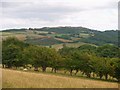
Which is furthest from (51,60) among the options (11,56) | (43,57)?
(11,56)

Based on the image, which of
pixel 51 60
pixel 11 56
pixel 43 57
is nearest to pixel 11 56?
pixel 11 56

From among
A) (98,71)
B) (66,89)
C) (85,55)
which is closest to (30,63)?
(85,55)

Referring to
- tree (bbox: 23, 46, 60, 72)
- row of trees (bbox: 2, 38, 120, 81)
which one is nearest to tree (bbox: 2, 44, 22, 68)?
row of trees (bbox: 2, 38, 120, 81)

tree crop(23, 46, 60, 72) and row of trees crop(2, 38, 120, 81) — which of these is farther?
tree crop(23, 46, 60, 72)

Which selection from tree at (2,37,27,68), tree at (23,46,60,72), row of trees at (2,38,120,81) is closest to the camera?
row of trees at (2,38,120,81)

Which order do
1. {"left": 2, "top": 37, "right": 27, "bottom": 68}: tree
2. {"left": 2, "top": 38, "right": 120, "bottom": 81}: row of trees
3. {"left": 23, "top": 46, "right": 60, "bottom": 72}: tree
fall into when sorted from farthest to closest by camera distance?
1. {"left": 23, "top": 46, "right": 60, "bottom": 72}: tree
2. {"left": 2, "top": 37, "right": 27, "bottom": 68}: tree
3. {"left": 2, "top": 38, "right": 120, "bottom": 81}: row of trees

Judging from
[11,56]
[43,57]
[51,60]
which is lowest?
[51,60]

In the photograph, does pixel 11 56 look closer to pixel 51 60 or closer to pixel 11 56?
pixel 11 56

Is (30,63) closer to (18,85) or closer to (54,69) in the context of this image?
(54,69)

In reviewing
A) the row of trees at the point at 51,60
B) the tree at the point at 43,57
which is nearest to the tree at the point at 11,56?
the row of trees at the point at 51,60

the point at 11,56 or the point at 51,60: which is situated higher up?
the point at 11,56

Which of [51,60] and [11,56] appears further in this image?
[11,56]

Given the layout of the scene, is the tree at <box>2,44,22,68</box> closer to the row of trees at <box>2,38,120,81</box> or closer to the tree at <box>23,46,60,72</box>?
the row of trees at <box>2,38,120,81</box>

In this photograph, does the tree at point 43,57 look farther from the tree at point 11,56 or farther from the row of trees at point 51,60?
the tree at point 11,56
